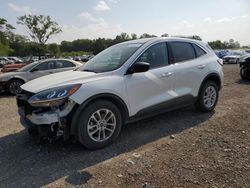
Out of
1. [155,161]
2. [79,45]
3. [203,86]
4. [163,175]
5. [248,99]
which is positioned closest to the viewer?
[163,175]

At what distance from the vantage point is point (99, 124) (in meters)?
4.01

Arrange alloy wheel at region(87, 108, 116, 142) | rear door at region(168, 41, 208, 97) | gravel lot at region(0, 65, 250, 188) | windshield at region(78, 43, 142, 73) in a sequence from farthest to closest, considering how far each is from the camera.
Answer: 1. rear door at region(168, 41, 208, 97)
2. windshield at region(78, 43, 142, 73)
3. alloy wheel at region(87, 108, 116, 142)
4. gravel lot at region(0, 65, 250, 188)

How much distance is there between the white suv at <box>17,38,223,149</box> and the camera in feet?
12.3

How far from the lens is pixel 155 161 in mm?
3633

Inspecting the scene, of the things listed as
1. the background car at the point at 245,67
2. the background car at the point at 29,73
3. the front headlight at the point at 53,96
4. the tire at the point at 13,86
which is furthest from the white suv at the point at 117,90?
the background car at the point at 245,67

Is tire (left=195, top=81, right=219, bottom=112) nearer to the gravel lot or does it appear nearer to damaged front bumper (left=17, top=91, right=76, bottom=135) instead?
the gravel lot

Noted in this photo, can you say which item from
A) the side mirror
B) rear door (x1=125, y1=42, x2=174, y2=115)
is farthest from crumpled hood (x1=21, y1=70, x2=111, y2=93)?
rear door (x1=125, y1=42, x2=174, y2=115)

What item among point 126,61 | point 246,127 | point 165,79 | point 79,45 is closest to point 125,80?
point 126,61

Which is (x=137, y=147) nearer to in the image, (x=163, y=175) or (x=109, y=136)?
(x=109, y=136)

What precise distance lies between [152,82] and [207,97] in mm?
1871

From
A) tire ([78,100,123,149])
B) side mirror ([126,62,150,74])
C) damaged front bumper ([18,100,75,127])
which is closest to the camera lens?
damaged front bumper ([18,100,75,127])

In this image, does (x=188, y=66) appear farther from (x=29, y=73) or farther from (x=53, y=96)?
(x=29, y=73)

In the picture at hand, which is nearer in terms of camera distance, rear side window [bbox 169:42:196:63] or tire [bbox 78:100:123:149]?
tire [bbox 78:100:123:149]

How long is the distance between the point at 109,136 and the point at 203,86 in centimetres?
259
